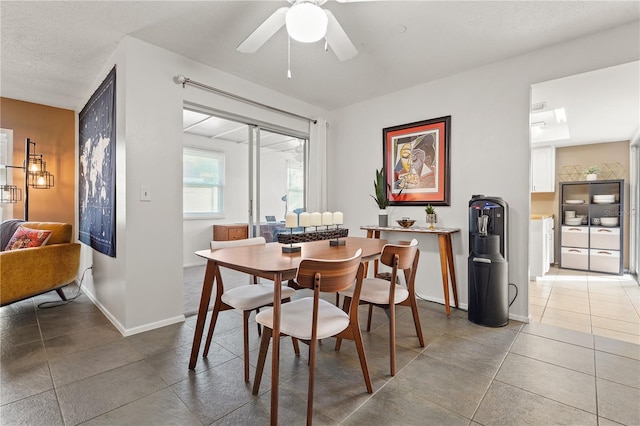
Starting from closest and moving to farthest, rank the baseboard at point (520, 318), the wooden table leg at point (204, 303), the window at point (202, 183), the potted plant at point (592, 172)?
the wooden table leg at point (204, 303), the baseboard at point (520, 318), the potted plant at point (592, 172), the window at point (202, 183)

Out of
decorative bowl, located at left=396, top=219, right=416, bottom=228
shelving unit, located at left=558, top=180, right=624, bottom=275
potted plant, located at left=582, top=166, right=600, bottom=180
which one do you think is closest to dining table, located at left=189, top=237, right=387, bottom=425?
decorative bowl, located at left=396, top=219, right=416, bottom=228

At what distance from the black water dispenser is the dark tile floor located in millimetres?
149

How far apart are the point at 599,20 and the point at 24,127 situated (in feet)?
20.5

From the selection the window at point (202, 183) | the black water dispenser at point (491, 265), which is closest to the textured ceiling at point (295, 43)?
Answer: the black water dispenser at point (491, 265)

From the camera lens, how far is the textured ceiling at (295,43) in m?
2.14

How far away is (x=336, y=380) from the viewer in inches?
73.1

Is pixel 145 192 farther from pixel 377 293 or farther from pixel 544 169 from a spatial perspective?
pixel 544 169

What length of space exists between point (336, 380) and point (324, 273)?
0.87 meters

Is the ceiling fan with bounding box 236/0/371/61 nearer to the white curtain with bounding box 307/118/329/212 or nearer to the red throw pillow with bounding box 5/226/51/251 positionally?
the white curtain with bounding box 307/118/329/212

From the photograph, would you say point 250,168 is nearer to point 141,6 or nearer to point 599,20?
point 141,6

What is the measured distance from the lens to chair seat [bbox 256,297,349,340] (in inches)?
59.7

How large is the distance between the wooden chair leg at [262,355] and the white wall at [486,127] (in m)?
2.40

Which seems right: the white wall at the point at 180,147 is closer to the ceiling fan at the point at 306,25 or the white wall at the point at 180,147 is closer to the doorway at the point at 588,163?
the doorway at the point at 588,163

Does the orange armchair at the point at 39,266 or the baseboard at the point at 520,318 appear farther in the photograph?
the baseboard at the point at 520,318
